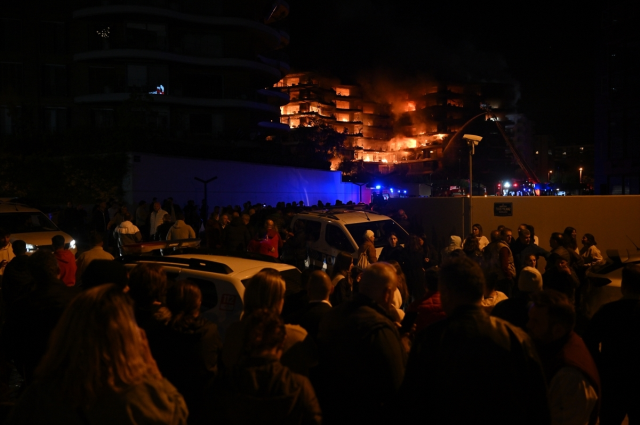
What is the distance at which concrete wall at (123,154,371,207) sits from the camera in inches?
1029

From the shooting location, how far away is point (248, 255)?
23.9 feet

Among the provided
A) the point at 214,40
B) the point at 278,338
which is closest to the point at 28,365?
the point at 278,338

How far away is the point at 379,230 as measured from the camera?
12461mm

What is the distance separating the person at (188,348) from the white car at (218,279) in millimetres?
1942

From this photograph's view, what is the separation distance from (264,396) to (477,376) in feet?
3.70

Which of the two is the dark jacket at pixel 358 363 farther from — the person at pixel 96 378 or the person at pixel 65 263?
the person at pixel 65 263

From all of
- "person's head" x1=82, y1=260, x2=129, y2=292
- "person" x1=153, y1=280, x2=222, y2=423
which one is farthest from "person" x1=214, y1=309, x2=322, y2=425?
"person's head" x1=82, y1=260, x2=129, y2=292

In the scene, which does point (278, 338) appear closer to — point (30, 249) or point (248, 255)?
point (248, 255)

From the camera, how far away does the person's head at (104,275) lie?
4.69 meters

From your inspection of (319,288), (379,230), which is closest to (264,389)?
(319,288)

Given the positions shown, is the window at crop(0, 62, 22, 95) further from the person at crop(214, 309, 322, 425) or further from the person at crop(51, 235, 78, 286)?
the person at crop(214, 309, 322, 425)

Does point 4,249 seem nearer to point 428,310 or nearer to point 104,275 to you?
point 104,275

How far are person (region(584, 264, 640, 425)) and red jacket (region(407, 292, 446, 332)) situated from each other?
4.21 feet

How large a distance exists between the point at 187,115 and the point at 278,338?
38.7 metres
